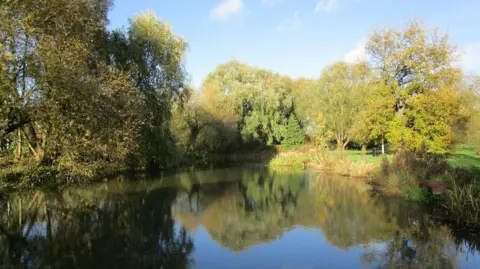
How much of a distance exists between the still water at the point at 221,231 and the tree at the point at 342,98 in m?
19.6

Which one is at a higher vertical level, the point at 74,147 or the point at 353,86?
the point at 353,86

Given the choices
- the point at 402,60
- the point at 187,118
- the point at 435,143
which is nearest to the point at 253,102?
the point at 187,118

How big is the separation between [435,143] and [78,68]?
20.6m

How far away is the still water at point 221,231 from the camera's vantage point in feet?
28.0

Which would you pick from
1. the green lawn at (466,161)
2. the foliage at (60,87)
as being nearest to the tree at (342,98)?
the green lawn at (466,161)

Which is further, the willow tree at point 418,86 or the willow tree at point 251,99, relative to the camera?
the willow tree at point 251,99

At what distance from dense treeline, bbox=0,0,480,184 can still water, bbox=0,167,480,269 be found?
2067mm

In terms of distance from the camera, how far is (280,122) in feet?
140

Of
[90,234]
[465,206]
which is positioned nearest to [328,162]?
[465,206]

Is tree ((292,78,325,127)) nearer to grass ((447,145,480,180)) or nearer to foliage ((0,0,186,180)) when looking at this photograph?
grass ((447,145,480,180))

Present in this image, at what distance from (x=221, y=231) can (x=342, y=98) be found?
28.6 meters

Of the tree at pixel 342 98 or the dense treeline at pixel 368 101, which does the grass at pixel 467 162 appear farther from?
the tree at pixel 342 98

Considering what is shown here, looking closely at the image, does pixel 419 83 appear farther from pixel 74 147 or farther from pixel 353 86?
pixel 74 147

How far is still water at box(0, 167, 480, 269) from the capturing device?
8.54m
